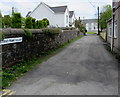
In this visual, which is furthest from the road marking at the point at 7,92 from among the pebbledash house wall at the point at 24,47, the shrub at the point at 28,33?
the shrub at the point at 28,33

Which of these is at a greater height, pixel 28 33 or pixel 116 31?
pixel 116 31

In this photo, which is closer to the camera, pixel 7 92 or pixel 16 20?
pixel 7 92

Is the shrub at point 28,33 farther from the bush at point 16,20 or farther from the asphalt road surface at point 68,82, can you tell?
the asphalt road surface at point 68,82

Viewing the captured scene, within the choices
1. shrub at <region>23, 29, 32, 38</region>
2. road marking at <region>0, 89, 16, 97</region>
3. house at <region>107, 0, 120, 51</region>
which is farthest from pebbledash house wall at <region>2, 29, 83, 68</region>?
house at <region>107, 0, 120, 51</region>

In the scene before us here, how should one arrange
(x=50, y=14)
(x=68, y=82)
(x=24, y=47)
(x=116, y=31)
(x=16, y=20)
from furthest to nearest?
(x=50, y=14) → (x=116, y=31) → (x=16, y=20) → (x=24, y=47) → (x=68, y=82)

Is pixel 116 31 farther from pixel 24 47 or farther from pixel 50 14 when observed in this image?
pixel 50 14

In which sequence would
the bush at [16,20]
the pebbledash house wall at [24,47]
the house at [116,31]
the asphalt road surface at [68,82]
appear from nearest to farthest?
the asphalt road surface at [68,82]
the pebbledash house wall at [24,47]
the bush at [16,20]
the house at [116,31]

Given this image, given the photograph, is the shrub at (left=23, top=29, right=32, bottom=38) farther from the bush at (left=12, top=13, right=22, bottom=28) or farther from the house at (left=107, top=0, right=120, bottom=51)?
the house at (left=107, top=0, right=120, bottom=51)

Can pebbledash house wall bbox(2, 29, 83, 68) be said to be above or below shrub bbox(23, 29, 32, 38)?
below

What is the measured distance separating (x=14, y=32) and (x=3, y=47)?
3.77 feet

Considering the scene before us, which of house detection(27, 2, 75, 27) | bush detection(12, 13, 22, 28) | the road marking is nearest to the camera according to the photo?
the road marking

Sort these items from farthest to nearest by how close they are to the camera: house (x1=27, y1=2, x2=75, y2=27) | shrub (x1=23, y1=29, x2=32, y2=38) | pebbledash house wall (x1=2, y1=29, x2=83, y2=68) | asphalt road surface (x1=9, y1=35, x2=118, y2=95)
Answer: house (x1=27, y1=2, x2=75, y2=27) → shrub (x1=23, y1=29, x2=32, y2=38) → pebbledash house wall (x1=2, y1=29, x2=83, y2=68) → asphalt road surface (x1=9, y1=35, x2=118, y2=95)

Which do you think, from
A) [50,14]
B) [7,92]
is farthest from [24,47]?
[50,14]

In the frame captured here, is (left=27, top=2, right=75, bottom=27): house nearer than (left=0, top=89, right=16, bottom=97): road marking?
No
